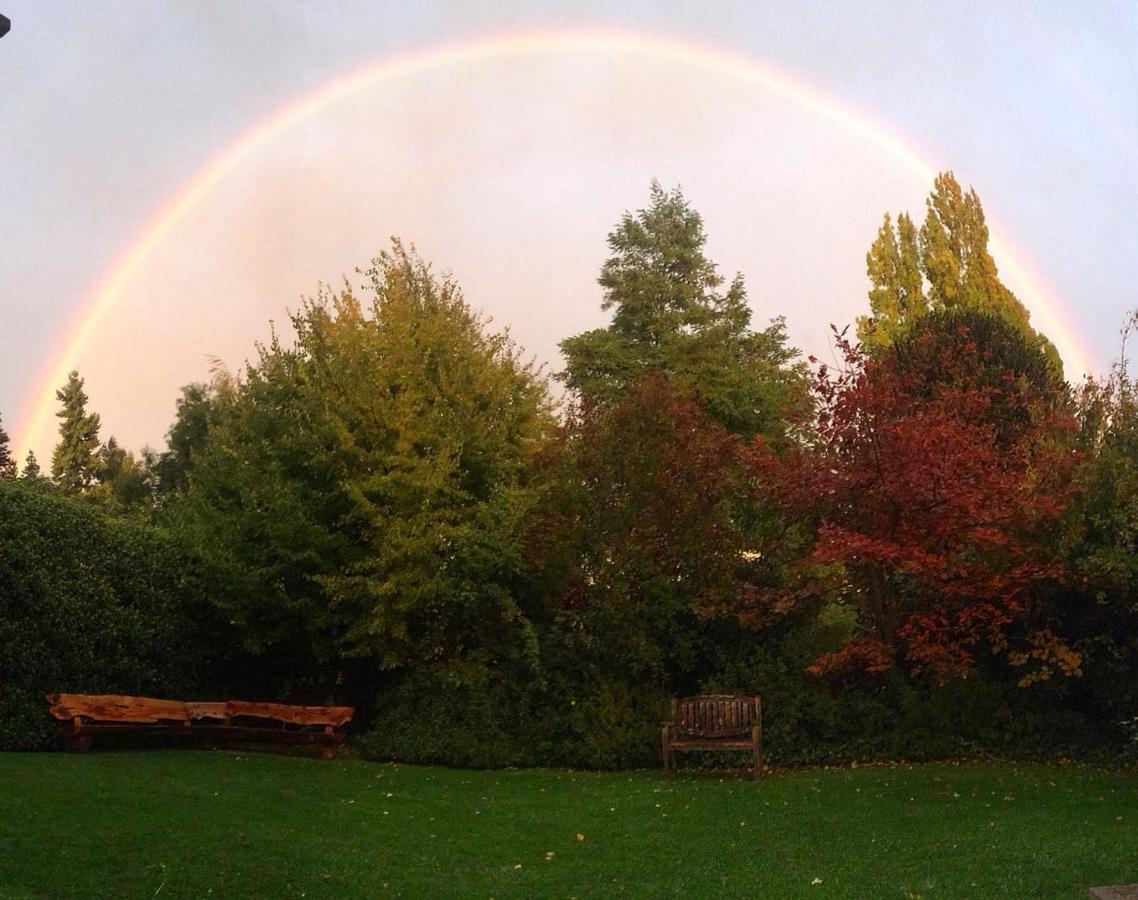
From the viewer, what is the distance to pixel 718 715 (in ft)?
43.4

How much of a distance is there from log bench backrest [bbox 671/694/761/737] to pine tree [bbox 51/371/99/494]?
50.9 meters

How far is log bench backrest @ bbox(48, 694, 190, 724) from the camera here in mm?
13836

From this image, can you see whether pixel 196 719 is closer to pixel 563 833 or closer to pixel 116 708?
pixel 116 708

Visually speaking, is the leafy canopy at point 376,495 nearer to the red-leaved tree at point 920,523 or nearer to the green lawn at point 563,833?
the green lawn at point 563,833

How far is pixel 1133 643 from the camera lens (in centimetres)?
1265

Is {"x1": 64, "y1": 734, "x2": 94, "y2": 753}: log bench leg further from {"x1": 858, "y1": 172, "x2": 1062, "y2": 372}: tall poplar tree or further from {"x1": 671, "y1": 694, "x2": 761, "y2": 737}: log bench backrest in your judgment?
{"x1": 858, "y1": 172, "x2": 1062, "y2": 372}: tall poplar tree

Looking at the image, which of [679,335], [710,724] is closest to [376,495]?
[710,724]

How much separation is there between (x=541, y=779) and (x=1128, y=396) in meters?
9.25

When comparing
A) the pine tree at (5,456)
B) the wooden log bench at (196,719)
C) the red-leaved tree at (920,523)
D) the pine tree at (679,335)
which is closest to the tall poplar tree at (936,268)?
the pine tree at (679,335)

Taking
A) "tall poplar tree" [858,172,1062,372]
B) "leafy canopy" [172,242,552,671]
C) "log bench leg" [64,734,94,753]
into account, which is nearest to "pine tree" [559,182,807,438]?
"tall poplar tree" [858,172,1062,372]

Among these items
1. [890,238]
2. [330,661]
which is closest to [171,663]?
[330,661]

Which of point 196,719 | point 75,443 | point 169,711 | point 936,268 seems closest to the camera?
point 169,711

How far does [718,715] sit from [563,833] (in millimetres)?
4100

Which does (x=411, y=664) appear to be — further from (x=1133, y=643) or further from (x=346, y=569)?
(x=1133, y=643)
